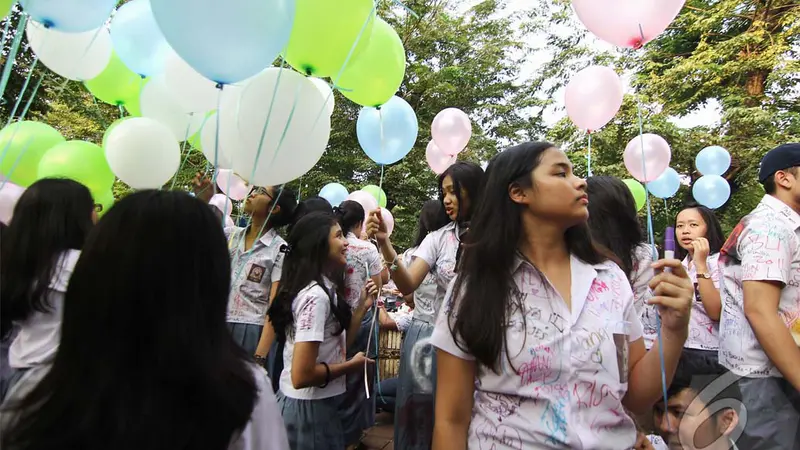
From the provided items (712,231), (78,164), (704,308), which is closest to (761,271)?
(704,308)

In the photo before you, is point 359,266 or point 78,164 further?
point 359,266

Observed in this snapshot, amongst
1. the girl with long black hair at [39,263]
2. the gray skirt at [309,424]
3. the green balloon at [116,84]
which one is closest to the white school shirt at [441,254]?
the gray skirt at [309,424]

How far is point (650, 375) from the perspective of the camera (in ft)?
4.40

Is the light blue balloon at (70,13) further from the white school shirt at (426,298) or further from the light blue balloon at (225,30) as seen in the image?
the white school shirt at (426,298)

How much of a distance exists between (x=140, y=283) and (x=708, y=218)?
122 inches

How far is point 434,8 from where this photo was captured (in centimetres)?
1223

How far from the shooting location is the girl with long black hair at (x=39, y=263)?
5.13ft

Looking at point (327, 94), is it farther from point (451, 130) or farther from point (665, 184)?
point (665, 184)

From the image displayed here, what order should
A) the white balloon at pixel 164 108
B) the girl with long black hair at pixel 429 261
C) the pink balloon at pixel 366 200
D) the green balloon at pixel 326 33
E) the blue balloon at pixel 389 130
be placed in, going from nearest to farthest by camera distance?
Answer: the green balloon at pixel 326 33
the girl with long black hair at pixel 429 261
the white balloon at pixel 164 108
the blue balloon at pixel 389 130
the pink balloon at pixel 366 200

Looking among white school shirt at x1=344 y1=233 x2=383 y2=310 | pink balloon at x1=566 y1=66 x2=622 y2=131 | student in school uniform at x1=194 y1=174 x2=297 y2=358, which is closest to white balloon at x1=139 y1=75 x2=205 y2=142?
student in school uniform at x1=194 y1=174 x2=297 y2=358

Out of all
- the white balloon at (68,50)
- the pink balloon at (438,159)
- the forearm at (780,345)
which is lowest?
the forearm at (780,345)

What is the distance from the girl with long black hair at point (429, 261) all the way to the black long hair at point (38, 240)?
123cm

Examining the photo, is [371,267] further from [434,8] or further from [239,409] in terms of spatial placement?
[434,8]

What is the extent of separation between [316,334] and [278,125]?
2.79ft
